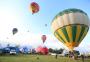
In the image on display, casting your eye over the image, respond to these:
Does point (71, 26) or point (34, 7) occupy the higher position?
point (34, 7)

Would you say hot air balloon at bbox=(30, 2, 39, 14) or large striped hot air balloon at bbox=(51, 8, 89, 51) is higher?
hot air balloon at bbox=(30, 2, 39, 14)

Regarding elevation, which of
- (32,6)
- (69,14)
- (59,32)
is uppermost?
(32,6)

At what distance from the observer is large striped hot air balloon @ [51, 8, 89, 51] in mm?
26484

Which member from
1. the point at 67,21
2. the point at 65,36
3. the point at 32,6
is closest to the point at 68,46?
the point at 65,36

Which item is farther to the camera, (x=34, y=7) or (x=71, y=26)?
(x=34, y=7)

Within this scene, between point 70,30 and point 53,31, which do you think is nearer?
point 70,30

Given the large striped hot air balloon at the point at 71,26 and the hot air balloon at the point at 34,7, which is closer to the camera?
the large striped hot air balloon at the point at 71,26

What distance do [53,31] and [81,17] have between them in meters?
3.90

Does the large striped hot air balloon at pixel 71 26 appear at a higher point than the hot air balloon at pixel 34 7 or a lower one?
lower

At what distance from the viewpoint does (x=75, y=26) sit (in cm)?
2664

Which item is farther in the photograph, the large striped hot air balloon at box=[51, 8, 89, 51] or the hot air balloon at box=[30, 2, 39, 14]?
the hot air balloon at box=[30, 2, 39, 14]

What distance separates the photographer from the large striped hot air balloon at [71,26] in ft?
86.9

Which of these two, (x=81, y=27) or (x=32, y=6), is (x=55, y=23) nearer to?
(x=81, y=27)

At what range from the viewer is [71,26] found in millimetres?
26562
